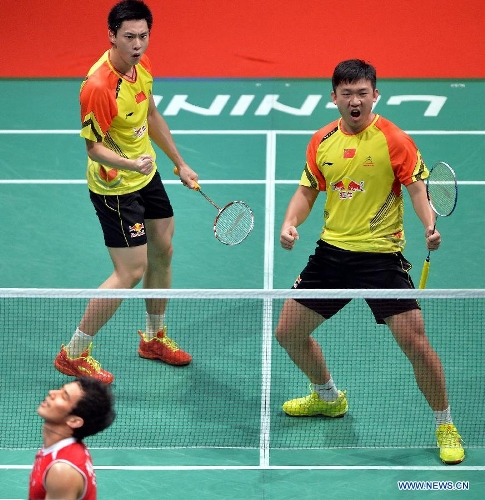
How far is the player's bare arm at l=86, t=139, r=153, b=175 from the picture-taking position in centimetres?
674

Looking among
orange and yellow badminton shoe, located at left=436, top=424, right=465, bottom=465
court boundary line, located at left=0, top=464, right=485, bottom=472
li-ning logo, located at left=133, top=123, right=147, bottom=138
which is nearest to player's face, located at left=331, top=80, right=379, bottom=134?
li-ning logo, located at left=133, top=123, right=147, bottom=138

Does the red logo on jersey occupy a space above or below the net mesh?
above

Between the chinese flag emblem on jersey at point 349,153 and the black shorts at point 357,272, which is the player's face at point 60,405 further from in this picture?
the chinese flag emblem on jersey at point 349,153

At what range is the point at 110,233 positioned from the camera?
7.10 m

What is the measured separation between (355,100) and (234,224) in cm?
141

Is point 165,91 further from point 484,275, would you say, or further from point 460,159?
point 484,275

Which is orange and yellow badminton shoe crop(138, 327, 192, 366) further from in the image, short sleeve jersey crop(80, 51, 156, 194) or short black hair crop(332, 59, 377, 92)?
short black hair crop(332, 59, 377, 92)

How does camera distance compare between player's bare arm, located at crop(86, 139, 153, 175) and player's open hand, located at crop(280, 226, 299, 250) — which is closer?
player's open hand, located at crop(280, 226, 299, 250)

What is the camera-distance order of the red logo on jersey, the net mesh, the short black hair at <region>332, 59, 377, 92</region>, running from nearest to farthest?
1. the short black hair at <region>332, 59, 377, 92</region>
2. the net mesh
3. the red logo on jersey

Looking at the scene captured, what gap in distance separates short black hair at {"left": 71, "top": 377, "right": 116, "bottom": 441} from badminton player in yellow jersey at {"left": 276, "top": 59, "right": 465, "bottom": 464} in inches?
76.3

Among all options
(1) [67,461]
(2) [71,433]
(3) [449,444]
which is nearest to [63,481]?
(1) [67,461]

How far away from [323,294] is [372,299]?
376 millimetres

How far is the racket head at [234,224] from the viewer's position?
721 cm

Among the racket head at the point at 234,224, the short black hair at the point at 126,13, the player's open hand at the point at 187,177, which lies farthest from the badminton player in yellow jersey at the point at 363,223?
the short black hair at the point at 126,13
